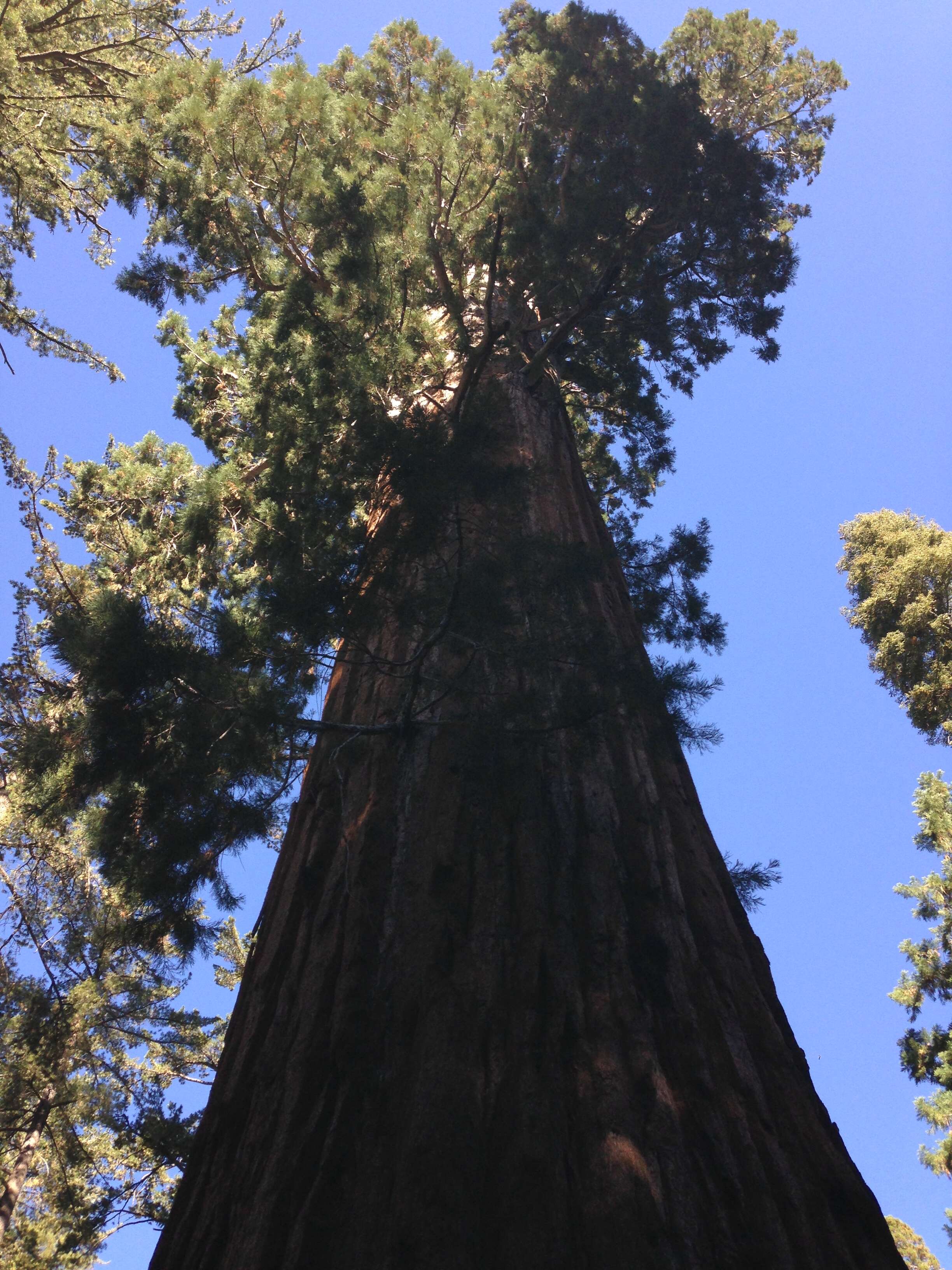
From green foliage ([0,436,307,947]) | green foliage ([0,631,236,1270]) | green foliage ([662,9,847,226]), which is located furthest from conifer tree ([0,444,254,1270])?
green foliage ([662,9,847,226])

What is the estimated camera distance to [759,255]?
7.54 metres

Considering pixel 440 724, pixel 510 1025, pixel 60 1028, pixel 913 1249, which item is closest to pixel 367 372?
pixel 440 724

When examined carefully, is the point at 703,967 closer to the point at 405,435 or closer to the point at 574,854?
the point at 574,854

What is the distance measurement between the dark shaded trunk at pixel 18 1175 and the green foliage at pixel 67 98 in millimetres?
7299

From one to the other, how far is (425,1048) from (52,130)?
10.4m

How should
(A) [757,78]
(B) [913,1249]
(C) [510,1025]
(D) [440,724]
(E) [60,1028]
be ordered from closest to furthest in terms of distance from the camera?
(C) [510,1025], (D) [440,724], (E) [60,1028], (A) [757,78], (B) [913,1249]

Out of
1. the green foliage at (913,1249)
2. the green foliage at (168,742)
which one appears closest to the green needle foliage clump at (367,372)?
the green foliage at (168,742)

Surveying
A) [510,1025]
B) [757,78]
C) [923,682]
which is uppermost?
[757,78]

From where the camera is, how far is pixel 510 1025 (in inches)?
95.3

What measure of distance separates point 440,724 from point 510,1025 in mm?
1140

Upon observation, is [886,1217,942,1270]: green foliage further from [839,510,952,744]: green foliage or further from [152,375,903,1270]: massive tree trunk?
[152,375,903,1270]: massive tree trunk

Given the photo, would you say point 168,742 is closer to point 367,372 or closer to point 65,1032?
point 367,372

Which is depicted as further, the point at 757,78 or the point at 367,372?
the point at 757,78

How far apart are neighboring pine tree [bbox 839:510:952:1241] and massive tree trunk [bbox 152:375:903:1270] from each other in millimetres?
9455
